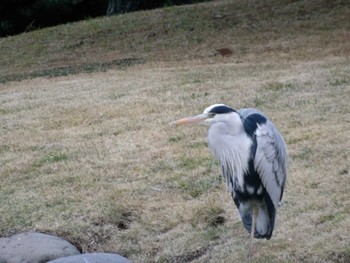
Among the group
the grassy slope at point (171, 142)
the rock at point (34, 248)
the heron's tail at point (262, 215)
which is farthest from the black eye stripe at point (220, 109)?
the rock at point (34, 248)

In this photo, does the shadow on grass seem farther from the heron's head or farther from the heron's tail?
the heron's head

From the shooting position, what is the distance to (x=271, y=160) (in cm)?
549

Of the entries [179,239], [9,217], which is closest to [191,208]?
[179,239]

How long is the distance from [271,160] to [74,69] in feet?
33.4

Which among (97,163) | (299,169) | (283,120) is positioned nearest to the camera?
(299,169)

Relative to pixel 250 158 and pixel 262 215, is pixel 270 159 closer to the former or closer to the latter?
pixel 250 158

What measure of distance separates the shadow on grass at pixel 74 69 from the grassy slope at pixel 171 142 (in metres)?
0.09

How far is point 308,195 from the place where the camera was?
22.3 ft

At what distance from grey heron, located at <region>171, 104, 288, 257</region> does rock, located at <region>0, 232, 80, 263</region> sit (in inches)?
61.9

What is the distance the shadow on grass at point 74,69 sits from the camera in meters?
14.9

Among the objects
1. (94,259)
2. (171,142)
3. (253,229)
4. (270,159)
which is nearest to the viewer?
(270,159)

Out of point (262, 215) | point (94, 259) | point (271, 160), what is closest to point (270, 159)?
point (271, 160)

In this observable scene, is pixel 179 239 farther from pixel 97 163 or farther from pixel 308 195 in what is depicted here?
pixel 97 163

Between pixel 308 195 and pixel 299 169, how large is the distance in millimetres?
679
